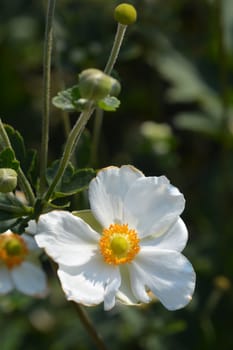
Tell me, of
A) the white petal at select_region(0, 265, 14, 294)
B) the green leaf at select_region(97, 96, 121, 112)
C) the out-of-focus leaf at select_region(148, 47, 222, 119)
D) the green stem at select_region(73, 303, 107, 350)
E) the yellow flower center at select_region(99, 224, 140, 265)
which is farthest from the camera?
the out-of-focus leaf at select_region(148, 47, 222, 119)

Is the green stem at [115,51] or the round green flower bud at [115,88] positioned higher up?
the green stem at [115,51]

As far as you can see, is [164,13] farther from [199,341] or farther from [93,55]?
[199,341]

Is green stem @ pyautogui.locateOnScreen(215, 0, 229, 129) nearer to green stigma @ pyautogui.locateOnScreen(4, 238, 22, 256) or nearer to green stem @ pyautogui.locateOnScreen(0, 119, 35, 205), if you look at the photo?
green stigma @ pyautogui.locateOnScreen(4, 238, 22, 256)

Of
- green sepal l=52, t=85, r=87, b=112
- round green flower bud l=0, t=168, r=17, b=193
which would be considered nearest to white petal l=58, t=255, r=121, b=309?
round green flower bud l=0, t=168, r=17, b=193

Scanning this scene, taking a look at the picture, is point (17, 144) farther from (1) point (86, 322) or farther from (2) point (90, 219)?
(1) point (86, 322)

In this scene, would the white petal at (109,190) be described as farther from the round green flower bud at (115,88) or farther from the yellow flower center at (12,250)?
the yellow flower center at (12,250)

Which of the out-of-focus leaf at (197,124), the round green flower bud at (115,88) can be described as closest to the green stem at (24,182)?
the round green flower bud at (115,88)
